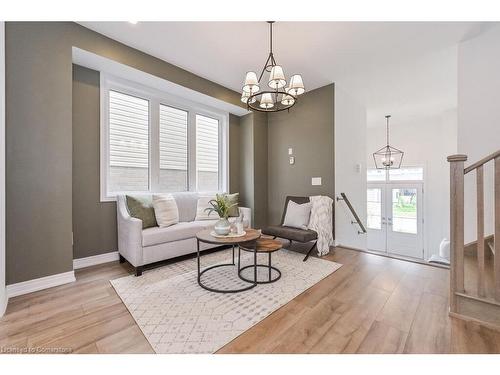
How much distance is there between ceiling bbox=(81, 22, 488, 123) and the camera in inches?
95.6

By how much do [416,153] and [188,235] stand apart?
5.90 meters

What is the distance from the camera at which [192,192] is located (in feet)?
12.6

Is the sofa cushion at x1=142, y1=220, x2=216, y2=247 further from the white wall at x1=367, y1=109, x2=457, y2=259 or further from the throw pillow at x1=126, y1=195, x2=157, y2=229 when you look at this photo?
the white wall at x1=367, y1=109, x2=457, y2=259

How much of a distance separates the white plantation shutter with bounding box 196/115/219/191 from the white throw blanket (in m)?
1.99

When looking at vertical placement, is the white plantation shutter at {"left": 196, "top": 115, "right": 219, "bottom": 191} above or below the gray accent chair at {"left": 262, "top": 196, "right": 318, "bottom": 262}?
above

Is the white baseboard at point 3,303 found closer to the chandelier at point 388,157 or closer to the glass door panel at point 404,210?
the chandelier at point 388,157

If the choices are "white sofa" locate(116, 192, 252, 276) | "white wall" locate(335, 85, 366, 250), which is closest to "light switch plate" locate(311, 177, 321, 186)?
"white wall" locate(335, 85, 366, 250)

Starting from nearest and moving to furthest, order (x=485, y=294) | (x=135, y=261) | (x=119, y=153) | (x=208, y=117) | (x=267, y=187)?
(x=485, y=294)
(x=135, y=261)
(x=119, y=153)
(x=208, y=117)
(x=267, y=187)

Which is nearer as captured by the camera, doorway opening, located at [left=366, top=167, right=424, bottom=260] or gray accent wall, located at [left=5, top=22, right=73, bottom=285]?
gray accent wall, located at [left=5, top=22, right=73, bottom=285]

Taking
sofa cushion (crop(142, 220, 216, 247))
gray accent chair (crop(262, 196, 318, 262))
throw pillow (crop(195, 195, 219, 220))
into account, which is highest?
throw pillow (crop(195, 195, 219, 220))

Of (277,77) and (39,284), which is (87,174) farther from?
(277,77)

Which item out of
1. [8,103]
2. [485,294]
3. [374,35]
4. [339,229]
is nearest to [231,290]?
[485,294]
